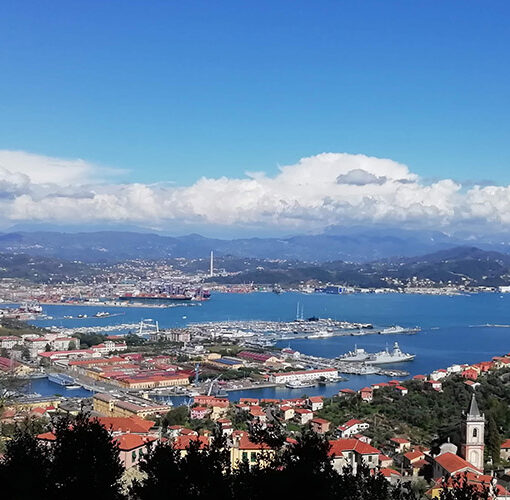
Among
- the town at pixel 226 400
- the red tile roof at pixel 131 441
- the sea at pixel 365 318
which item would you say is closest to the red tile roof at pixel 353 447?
the town at pixel 226 400

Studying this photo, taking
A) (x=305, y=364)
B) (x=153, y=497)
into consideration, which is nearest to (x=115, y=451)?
(x=153, y=497)

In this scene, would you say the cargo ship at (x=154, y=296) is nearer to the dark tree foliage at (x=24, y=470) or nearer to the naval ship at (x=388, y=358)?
the naval ship at (x=388, y=358)

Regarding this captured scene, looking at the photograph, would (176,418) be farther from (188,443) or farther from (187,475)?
(187,475)

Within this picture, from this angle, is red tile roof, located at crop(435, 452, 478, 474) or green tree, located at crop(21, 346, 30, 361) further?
green tree, located at crop(21, 346, 30, 361)

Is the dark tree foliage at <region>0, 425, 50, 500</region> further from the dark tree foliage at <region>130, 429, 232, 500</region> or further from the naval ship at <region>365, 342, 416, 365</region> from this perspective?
the naval ship at <region>365, 342, 416, 365</region>

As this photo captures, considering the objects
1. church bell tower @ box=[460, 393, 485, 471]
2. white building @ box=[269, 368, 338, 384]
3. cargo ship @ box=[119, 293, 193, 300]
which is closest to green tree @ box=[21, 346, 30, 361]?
white building @ box=[269, 368, 338, 384]

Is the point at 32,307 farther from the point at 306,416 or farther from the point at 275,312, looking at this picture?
the point at 306,416
